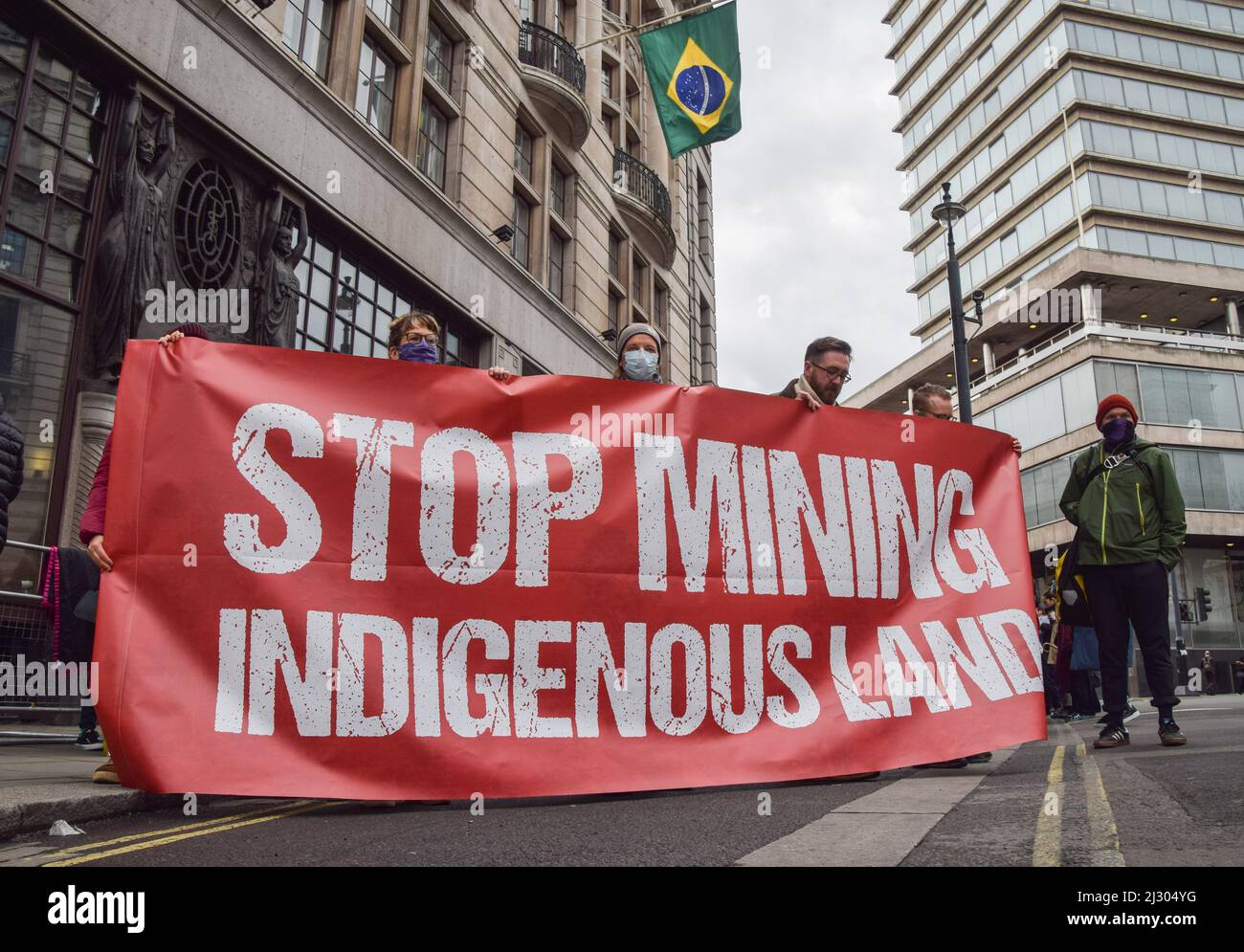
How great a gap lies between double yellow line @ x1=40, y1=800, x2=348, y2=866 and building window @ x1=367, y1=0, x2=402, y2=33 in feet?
39.0

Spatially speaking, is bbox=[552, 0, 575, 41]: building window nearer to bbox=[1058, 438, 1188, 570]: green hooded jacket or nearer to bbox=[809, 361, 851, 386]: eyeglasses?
bbox=[809, 361, 851, 386]: eyeglasses

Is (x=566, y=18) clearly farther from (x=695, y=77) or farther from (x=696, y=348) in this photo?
(x=696, y=348)

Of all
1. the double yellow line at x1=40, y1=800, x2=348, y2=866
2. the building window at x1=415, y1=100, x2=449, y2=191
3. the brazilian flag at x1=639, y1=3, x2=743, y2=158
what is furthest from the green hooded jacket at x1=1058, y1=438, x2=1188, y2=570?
the building window at x1=415, y1=100, x2=449, y2=191

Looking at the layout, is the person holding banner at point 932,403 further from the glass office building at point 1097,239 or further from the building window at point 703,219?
the glass office building at point 1097,239

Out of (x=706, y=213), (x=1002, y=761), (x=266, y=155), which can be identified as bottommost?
(x=1002, y=761)

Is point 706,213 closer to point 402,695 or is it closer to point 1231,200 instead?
point 402,695

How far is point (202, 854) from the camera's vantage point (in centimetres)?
308

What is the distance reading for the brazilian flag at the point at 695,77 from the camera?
44.4ft

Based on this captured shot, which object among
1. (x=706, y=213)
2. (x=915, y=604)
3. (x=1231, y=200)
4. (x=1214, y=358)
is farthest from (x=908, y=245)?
(x=915, y=604)

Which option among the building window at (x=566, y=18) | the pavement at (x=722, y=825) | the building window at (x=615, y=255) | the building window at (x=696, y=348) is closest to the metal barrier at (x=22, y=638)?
the pavement at (x=722, y=825)

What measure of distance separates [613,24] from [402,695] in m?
21.3

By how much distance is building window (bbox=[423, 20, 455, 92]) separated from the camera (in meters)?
14.6

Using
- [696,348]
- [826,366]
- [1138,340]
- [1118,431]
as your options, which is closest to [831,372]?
[826,366]

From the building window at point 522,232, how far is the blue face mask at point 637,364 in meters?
11.9
